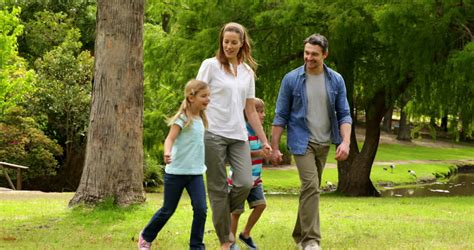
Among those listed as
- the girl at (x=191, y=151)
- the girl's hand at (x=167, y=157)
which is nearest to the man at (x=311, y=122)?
the girl at (x=191, y=151)

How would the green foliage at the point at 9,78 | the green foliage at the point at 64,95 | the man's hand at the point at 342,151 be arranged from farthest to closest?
the green foliage at the point at 64,95
the green foliage at the point at 9,78
the man's hand at the point at 342,151

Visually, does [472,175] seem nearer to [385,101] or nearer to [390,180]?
[390,180]

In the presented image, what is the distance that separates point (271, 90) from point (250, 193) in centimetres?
1517

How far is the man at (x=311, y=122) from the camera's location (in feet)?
24.8

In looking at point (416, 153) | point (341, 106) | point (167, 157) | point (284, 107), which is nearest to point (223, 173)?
point (167, 157)

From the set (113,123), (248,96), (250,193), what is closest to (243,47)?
(248,96)

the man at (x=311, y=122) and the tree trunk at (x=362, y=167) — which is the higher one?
the man at (x=311, y=122)

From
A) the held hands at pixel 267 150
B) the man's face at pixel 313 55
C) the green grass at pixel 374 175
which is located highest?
the man's face at pixel 313 55

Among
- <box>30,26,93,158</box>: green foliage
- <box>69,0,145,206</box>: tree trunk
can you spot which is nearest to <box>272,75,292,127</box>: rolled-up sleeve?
<box>69,0,145,206</box>: tree trunk

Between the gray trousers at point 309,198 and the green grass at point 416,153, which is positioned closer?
the gray trousers at point 309,198

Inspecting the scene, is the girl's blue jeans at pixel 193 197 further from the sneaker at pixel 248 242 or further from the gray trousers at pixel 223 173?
the sneaker at pixel 248 242

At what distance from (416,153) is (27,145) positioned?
28625 mm

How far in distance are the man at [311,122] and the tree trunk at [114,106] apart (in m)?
3.77

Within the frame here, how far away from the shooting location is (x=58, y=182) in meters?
29.7
